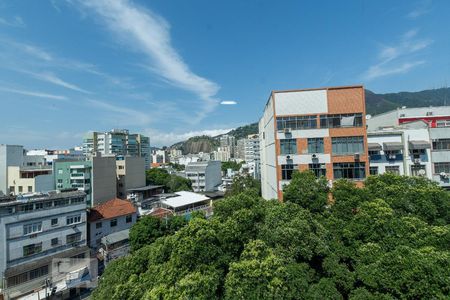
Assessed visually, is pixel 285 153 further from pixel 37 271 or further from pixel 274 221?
pixel 37 271

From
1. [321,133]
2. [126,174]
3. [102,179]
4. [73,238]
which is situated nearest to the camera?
[321,133]

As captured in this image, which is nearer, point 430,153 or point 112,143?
point 430,153

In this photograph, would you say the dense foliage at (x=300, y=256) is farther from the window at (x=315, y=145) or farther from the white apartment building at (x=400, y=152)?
the white apartment building at (x=400, y=152)

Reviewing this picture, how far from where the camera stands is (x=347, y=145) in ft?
63.3

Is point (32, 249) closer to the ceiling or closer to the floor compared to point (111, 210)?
closer to the floor

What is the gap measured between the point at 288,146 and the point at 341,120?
4774 mm

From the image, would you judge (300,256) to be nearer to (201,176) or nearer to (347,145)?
(347,145)

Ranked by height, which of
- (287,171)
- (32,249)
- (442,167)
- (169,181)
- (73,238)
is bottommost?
(73,238)

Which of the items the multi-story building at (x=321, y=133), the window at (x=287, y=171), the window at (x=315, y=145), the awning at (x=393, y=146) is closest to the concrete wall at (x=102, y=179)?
the multi-story building at (x=321, y=133)

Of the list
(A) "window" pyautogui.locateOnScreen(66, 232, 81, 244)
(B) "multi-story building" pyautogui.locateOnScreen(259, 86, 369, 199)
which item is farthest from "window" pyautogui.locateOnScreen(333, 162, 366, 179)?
(A) "window" pyautogui.locateOnScreen(66, 232, 81, 244)

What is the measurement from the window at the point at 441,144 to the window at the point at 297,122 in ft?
35.6

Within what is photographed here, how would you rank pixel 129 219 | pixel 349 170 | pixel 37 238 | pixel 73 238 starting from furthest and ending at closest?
pixel 129 219 < pixel 73 238 < pixel 349 170 < pixel 37 238

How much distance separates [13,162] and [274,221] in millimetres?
47592

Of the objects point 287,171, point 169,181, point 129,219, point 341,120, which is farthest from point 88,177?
point 341,120
